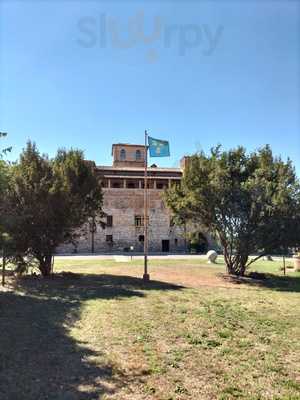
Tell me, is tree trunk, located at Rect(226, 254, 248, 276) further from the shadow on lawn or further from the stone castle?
the stone castle

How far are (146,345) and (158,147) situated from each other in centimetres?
1154

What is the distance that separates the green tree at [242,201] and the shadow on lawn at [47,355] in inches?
318

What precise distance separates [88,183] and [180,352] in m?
13.8

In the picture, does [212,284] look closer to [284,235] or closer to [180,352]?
[284,235]

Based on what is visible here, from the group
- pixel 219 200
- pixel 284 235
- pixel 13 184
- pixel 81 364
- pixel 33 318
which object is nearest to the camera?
pixel 81 364

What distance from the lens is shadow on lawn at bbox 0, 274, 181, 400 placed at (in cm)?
484

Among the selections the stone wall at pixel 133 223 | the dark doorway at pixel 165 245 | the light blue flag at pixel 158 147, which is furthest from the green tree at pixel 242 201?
the dark doorway at pixel 165 245

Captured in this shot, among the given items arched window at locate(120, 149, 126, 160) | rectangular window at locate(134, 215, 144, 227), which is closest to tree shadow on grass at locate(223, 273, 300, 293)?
rectangular window at locate(134, 215, 144, 227)

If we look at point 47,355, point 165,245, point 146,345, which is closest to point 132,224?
point 165,245

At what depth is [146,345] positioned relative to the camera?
690 cm

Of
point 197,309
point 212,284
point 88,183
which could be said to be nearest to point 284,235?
point 212,284

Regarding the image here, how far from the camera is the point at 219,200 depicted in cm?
1852

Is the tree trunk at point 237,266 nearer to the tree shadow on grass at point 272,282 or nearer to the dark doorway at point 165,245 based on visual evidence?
the tree shadow on grass at point 272,282

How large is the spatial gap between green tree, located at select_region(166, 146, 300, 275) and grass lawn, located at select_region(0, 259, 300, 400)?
4900mm
